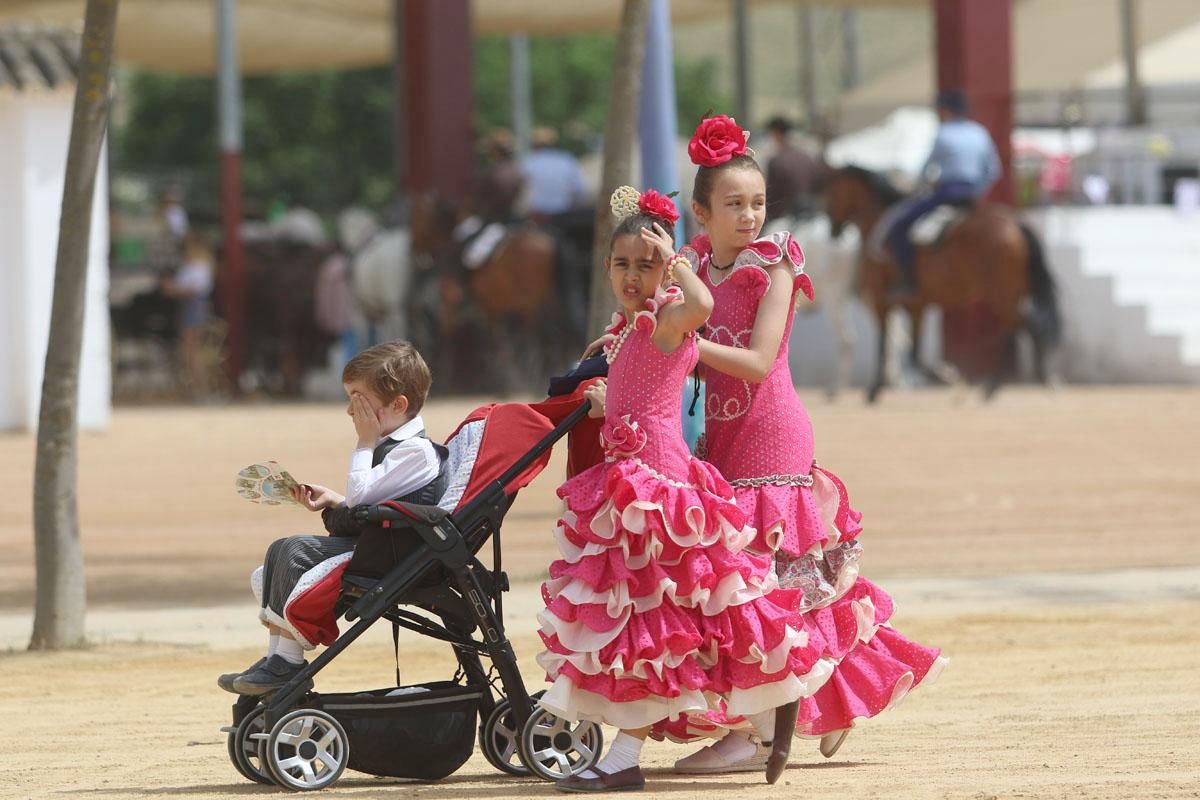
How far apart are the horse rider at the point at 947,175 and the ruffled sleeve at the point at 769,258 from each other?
617 inches

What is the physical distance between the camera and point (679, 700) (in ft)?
19.4

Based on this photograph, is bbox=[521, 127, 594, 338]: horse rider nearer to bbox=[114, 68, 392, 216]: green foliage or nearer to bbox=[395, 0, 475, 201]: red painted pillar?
bbox=[395, 0, 475, 201]: red painted pillar

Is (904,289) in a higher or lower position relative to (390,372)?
lower

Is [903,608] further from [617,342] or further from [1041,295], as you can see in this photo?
[1041,295]

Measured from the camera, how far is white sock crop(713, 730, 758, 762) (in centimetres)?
642

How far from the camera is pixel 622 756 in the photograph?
19.9 ft

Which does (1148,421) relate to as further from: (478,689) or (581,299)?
(478,689)

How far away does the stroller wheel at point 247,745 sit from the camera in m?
6.11

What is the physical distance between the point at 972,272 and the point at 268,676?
1625 cm

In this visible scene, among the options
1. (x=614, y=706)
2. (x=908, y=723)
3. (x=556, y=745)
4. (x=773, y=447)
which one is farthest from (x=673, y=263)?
(x=908, y=723)

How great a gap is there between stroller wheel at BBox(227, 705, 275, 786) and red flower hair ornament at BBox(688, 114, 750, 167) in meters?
1.88

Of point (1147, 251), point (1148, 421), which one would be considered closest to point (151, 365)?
point (1147, 251)

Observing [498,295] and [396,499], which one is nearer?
[396,499]

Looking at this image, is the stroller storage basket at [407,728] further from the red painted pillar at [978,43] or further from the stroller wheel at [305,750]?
the red painted pillar at [978,43]
